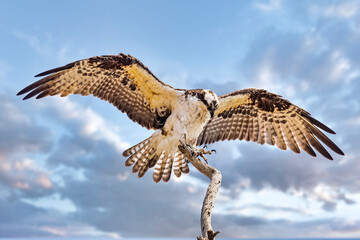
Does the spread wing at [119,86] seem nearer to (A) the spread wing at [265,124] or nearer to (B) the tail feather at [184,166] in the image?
(B) the tail feather at [184,166]

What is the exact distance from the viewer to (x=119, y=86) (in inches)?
295

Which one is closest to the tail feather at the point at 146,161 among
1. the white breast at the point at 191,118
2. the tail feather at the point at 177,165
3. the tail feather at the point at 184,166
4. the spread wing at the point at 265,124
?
the tail feather at the point at 177,165

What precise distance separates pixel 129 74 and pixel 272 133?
3.59 meters

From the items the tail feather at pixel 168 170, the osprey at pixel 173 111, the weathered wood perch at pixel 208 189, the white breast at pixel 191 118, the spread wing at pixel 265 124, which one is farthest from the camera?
the spread wing at pixel 265 124

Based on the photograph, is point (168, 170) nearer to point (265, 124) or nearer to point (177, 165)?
point (177, 165)

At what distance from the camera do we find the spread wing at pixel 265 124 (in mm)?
7855

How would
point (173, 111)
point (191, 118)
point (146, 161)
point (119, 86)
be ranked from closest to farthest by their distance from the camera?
1. point (191, 118)
2. point (173, 111)
3. point (146, 161)
4. point (119, 86)

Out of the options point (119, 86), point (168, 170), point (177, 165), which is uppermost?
point (119, 86)

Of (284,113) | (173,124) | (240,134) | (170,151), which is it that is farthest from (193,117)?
(284,113)

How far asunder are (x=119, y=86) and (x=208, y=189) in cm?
314

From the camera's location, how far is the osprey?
6.74 metres

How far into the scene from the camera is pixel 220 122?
8094 mm

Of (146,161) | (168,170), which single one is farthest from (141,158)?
(168,170)

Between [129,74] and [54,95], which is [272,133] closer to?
[129,74]
